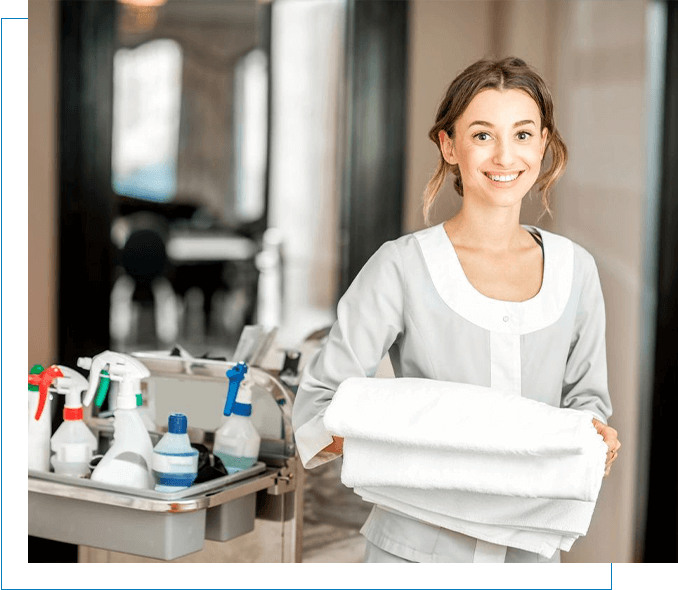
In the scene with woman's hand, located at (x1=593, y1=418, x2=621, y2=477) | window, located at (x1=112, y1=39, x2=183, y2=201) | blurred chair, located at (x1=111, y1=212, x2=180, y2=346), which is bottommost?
blurred chair, located at (x1=111, y1=212, x2=180, y2=346)

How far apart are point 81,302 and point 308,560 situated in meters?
1.70

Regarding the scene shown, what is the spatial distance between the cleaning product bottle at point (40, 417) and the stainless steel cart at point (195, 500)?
0.05 m

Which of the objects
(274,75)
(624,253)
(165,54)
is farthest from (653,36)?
(165,54)

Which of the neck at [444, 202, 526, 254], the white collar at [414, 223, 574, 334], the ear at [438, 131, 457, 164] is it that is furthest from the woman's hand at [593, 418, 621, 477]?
the ear at [438, 131, 457, 164]

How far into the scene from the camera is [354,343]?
1185mm

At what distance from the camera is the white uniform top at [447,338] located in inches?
46.1

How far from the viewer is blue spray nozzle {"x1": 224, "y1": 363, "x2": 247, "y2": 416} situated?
1491 millimetres

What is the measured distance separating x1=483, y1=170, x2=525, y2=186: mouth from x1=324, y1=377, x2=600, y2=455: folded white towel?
0.92 ft

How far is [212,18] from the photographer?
836cm

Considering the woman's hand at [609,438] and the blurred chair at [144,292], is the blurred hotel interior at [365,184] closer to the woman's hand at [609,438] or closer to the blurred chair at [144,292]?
the blurred chair at [144,292]

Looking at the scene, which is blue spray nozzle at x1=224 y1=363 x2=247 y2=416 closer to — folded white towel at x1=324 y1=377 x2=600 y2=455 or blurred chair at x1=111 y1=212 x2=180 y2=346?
folded white towel at x1=324 y1=377 x2=600 y2=455

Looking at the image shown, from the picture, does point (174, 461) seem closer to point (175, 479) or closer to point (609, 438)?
point (175, 479)

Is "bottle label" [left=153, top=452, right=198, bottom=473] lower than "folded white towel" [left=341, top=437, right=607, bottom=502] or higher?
lower

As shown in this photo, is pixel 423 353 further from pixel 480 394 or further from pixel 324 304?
pixel 324 304
